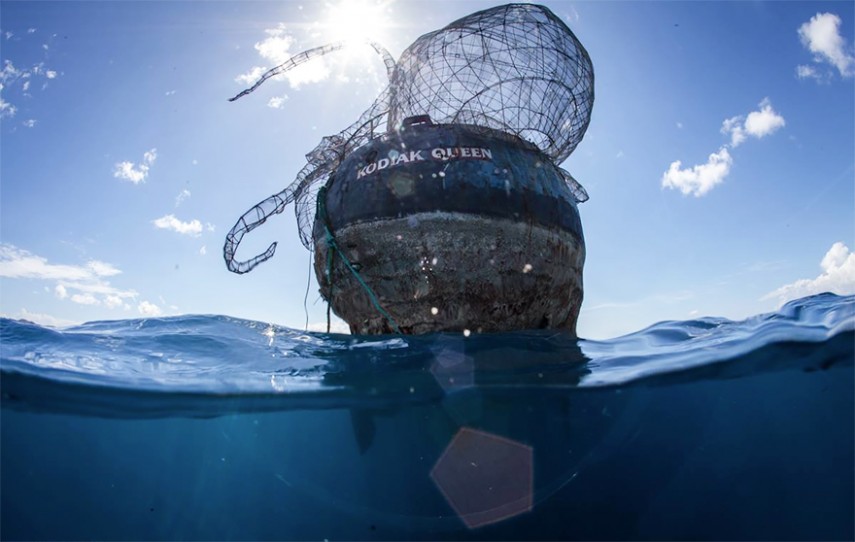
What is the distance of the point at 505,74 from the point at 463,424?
575 cm

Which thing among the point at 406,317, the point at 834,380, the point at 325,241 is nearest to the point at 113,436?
the point at 325,241

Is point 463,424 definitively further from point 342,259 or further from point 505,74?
point 505,74

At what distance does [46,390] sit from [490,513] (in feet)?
21.8

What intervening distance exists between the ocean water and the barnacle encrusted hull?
1.55 ft

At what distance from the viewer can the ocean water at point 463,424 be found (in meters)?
6.01

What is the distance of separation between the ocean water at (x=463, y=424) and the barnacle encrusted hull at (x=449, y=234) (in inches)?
18.6

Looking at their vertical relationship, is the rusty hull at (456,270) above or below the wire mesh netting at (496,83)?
below

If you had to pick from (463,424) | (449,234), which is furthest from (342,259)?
(463,424)

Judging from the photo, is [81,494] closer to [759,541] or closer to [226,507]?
[226,507]

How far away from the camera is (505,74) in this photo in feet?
20.6

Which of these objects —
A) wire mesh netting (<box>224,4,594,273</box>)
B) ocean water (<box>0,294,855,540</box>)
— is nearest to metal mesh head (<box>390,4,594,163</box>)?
wire mesh netting (<box>224,4,594,273</box>)

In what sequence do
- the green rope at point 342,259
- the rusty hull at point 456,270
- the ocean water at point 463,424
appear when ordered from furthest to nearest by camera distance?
the ocean water at point 463,424 → the green rope at point 342,259 → the rusty hull at point 456,270

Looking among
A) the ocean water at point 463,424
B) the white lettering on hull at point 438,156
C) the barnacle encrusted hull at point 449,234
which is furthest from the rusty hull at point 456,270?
the white lettering on hull at point 438,156

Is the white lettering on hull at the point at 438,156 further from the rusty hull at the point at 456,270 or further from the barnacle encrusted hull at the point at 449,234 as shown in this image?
the rusty hull at the point at 456,270
